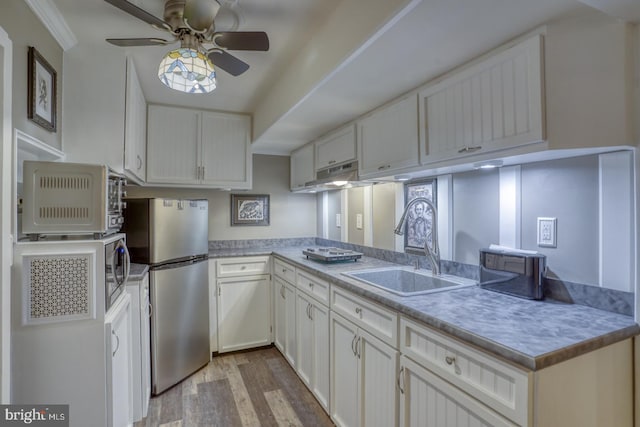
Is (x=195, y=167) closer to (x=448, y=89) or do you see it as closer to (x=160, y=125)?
(x=160, y=125)

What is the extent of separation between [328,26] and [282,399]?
92.9 inches

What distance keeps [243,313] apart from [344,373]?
145 cm

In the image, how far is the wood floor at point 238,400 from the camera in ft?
6.61

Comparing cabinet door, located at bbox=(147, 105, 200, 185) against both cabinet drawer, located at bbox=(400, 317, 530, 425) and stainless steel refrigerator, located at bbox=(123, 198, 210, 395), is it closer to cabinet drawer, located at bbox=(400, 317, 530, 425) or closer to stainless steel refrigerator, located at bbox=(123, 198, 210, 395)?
stainless steel refrigerator, located at bbox=(123, 198, 210, 395)

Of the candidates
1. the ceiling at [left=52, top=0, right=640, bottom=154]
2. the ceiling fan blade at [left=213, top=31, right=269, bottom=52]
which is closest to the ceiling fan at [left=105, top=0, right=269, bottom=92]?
the ceiling fan blade at [left=213, top=31, right=269, bottom=52]

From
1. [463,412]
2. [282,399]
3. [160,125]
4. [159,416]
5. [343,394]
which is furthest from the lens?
[160,125]

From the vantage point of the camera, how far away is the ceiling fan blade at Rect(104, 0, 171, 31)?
1.20 m

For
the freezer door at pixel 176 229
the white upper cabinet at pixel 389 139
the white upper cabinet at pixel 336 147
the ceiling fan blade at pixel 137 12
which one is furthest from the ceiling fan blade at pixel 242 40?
the freezer door at pixel 176 229

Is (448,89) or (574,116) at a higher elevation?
(448,89)

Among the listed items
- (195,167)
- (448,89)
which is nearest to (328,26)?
(448,89)

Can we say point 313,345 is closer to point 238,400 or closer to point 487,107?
point 238,400

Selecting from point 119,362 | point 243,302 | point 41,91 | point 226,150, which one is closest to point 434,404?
point 119,362

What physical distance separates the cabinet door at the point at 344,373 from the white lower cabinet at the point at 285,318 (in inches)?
27.5

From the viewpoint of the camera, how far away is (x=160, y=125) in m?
2.83
